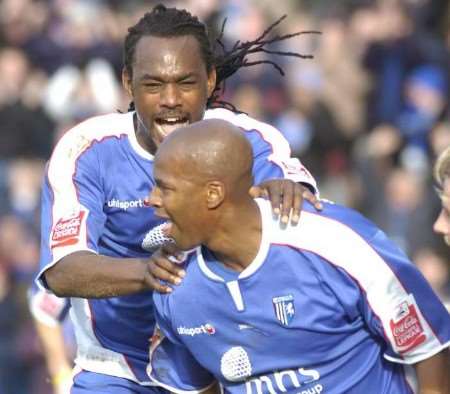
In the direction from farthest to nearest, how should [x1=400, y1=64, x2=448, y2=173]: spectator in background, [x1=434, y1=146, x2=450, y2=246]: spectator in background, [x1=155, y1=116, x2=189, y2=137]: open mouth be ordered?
[x1=400, y1=64, x2=448, y2=173]: spectator in background → [x1=434, y1=146, x2=450, y2=246]: spectator in background → [x1=155, y1=116, x2=189, y2=137]: open mouth

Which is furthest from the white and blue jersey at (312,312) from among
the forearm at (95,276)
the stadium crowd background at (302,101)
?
the stadium crowd background at (302,101)

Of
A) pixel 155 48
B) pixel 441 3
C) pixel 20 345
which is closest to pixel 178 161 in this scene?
pixel 155 48

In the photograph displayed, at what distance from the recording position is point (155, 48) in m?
6.06

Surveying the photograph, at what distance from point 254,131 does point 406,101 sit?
22.1ft

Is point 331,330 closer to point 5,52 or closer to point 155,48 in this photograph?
point 155,48

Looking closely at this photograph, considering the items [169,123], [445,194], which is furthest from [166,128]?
[445,194]

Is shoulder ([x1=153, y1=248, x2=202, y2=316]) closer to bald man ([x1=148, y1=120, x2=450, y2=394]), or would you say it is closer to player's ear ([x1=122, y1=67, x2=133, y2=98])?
bald man ([x1=148, y1=120, x2=450, y2=394])

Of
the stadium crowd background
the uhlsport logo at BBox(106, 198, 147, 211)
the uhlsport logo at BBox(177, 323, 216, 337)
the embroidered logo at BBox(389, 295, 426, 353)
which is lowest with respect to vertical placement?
the stadium crowd background

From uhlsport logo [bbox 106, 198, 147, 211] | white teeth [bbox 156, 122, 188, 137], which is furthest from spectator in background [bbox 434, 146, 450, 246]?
uhlsport logo [bbox 106, 198, 147, 211]

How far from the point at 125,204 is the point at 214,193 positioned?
3.33ft

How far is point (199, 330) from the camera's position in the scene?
5586 millimetres

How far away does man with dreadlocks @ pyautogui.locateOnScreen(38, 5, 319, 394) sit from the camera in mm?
5902

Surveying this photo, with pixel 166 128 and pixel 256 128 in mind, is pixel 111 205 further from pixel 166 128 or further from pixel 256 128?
pixel 256 128

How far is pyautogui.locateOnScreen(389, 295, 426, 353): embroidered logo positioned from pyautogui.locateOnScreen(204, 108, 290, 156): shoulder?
1.03 meters
